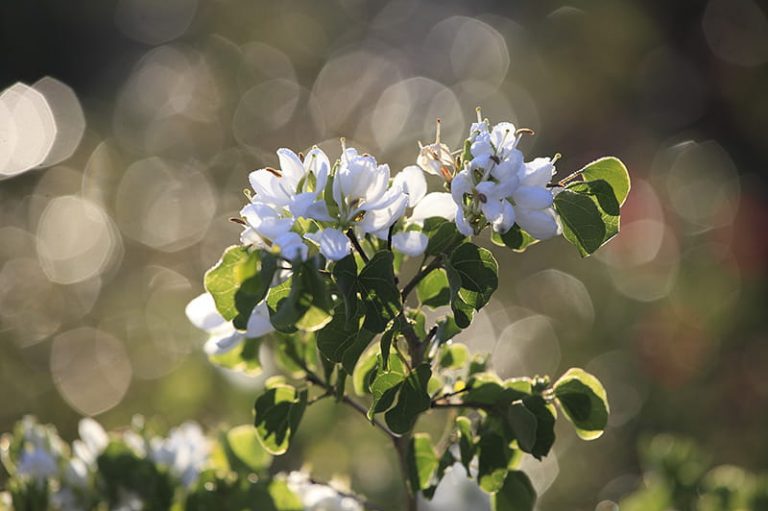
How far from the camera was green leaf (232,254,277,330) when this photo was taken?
0.69 m

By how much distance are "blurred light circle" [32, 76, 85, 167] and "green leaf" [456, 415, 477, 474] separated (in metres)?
4.23

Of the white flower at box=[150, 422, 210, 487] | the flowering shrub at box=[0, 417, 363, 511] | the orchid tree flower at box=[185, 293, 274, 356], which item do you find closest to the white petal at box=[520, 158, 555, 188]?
the orchid tree flower at box=[185, 293, 274, 356]

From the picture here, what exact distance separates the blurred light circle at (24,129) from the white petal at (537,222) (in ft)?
13.9

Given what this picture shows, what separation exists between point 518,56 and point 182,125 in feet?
5.88

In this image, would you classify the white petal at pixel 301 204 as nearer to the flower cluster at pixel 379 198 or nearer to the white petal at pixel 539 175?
the flower cluster at pixel 379 198

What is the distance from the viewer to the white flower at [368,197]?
76 centimetres

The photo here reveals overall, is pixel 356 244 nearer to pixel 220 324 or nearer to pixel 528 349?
pixel 220 324

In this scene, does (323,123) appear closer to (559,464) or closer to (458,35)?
(458,35)

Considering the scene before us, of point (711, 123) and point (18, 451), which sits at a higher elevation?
point (18, 451)

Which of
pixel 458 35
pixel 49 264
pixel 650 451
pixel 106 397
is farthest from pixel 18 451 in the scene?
pixel 458 35

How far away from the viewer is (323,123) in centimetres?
507

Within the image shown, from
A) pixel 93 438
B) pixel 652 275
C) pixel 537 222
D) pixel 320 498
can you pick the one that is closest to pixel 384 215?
pixel 537 222

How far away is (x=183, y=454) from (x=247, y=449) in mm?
68

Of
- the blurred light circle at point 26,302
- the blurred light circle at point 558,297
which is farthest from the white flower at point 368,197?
the blurred light circle at point 26,302
